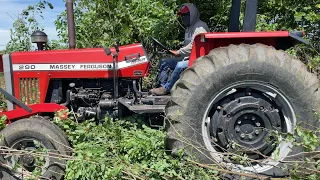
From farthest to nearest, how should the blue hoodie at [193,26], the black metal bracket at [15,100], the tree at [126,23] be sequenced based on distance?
the tree at [126,23] → the blue hoodie at [193,26] → the black metal bracket at [15,100]

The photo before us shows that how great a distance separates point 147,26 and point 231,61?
13.9ft

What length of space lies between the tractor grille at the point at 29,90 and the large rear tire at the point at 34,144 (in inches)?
25.9

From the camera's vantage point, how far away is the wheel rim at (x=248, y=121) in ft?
9.90

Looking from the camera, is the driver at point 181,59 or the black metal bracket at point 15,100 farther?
the driver at point 181,59

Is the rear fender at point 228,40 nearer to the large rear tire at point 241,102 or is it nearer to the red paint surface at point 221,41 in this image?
the red paint surface at point 221,41

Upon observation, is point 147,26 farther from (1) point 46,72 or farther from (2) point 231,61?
(2) point 231,61

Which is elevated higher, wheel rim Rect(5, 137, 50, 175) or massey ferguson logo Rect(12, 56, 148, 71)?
massey ferguson logo Rect(12, 56, 148, 71)

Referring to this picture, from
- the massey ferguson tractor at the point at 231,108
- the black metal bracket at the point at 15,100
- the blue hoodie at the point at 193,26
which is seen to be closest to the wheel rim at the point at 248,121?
the massey ferguson tractor at the point at 231,108

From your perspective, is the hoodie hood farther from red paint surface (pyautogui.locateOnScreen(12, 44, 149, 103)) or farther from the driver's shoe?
the driver's shoe

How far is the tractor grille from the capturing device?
3855 millimetres

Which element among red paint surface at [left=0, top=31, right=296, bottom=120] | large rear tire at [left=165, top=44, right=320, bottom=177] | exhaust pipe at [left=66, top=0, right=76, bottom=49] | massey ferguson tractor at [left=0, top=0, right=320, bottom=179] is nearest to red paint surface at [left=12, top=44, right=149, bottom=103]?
red paint surface at [left=0, top=31, right=296, bottom=120]

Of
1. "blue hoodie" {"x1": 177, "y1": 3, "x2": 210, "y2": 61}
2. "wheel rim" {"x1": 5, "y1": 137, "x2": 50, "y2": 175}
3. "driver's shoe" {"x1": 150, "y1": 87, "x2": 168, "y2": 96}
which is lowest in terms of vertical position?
"wheel rim" {"x1": 5, "y1": 137, "x2": 50, "y2": 175}

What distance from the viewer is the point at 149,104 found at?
363cm

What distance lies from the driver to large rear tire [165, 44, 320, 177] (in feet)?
2.35
